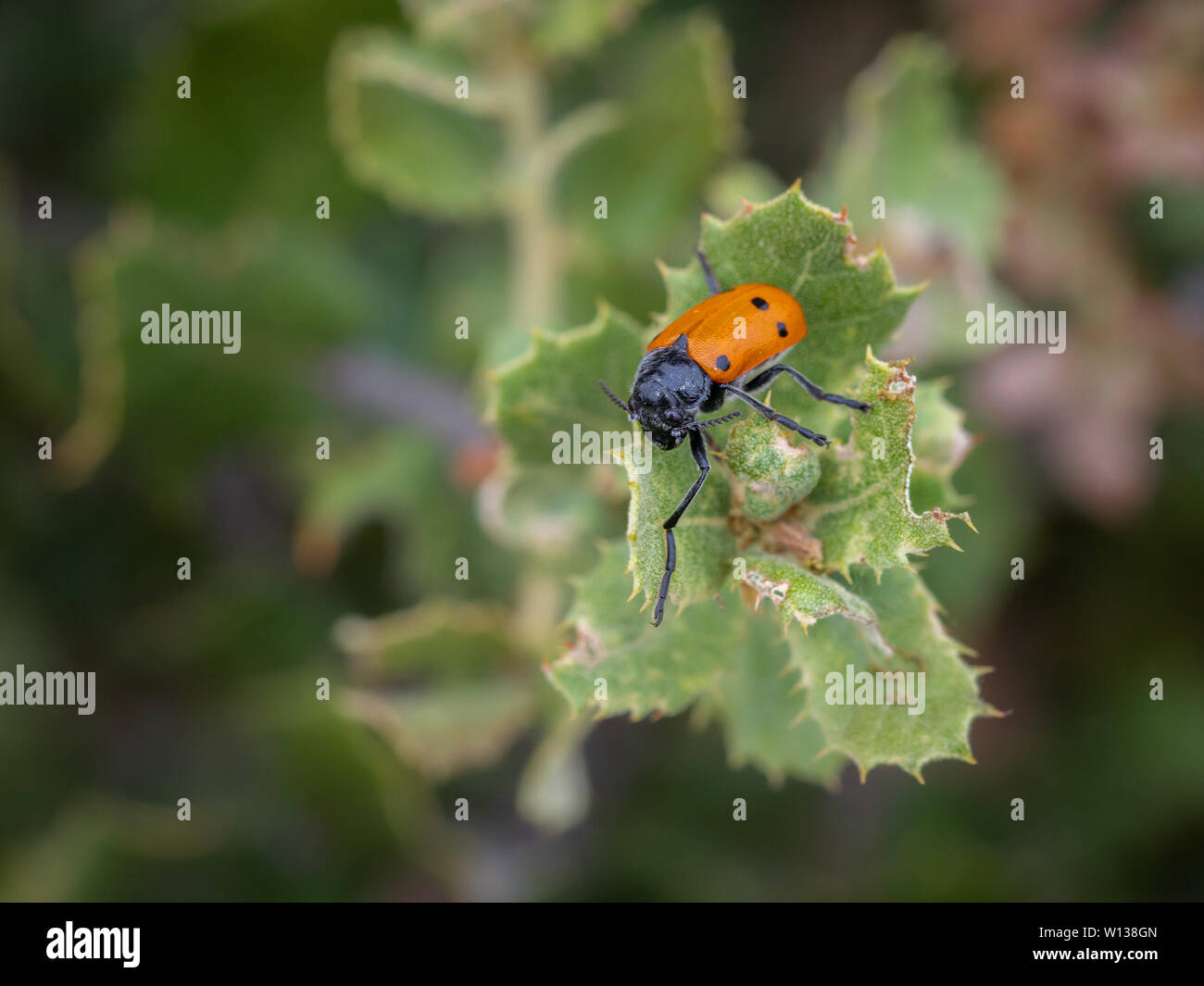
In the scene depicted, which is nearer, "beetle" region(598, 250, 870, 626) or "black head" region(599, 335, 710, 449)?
"beetle" region(598, 250, 870, 626)

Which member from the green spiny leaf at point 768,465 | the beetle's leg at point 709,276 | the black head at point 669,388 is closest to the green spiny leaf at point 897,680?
the green spiny leaf at point 768,465

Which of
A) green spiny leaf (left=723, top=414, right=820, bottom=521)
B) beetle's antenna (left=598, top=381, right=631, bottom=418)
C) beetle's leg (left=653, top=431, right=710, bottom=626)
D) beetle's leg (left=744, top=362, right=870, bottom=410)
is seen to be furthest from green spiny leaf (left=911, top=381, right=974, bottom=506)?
beetle's antenna (left=598, top=381, right=631, bottom=418)

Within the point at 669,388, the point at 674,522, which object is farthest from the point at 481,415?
the point at 674,522

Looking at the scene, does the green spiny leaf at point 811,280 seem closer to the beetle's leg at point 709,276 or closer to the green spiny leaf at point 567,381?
the beetle's leg at point 709,276

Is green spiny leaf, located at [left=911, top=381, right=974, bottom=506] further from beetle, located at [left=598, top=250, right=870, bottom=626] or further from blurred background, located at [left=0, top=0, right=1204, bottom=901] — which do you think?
blurred background, located at [left=0, top=0, right=1204, bottom=901]

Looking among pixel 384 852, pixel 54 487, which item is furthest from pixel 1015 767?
pixel 54 487

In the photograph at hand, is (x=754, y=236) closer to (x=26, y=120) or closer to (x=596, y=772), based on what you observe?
(x=596, y=772)
